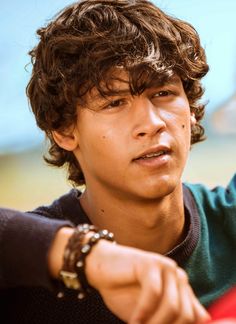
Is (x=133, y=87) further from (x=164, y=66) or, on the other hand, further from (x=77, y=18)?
(x=77, y=18)

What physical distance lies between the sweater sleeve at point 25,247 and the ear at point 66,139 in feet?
1.87

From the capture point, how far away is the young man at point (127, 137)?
145cm

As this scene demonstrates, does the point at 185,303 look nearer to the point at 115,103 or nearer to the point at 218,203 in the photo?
the point at 115,103

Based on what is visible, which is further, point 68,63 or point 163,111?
point 68,63

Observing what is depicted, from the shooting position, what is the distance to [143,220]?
1.61m

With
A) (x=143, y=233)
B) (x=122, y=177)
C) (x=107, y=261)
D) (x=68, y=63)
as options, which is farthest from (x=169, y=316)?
(x=68, y=63)

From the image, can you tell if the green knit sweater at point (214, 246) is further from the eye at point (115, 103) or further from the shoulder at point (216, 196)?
the eye at point (115, 103)

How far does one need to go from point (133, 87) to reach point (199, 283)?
21.5 inches

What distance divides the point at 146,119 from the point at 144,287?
0.64 m

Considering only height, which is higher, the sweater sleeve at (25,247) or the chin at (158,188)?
the sweater sleeve at (25,247)

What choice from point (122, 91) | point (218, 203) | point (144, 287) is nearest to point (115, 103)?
point (122, 91)

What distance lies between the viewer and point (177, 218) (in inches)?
64.9

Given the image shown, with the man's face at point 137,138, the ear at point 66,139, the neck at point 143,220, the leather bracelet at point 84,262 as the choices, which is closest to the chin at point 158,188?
the man's face at point 137,138

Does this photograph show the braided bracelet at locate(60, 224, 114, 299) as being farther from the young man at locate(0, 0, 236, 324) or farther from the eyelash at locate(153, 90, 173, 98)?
the eyelash at locate(153, 90, 173, 98)
